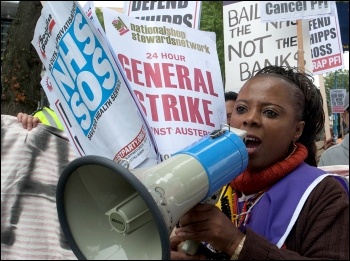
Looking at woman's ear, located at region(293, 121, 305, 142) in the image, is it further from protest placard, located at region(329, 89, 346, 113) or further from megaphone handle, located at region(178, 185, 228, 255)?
protest placard, located at region(329, 89, 346, 113)

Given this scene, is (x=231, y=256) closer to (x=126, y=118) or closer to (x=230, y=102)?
(x=126, y=118)

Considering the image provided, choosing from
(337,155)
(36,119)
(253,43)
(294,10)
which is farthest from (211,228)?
(294,10)

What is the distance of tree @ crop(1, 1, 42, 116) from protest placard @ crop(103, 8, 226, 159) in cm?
292

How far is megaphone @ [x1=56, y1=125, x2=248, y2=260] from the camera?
1.20m

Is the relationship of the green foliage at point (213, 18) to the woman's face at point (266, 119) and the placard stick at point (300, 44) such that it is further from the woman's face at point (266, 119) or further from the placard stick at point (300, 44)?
the woman's face at point (266, 119)

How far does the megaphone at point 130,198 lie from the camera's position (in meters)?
1.20

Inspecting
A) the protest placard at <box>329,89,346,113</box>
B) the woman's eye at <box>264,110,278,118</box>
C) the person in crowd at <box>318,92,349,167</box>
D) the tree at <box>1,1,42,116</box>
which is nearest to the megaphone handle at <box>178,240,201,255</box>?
the woman's eye at <box>264,110,278,118</box>

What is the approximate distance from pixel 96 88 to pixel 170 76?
32 centimetres

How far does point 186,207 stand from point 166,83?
0.66 meters

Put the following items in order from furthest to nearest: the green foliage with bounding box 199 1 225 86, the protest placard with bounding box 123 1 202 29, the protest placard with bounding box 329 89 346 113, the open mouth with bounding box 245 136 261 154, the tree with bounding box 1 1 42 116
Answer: the green foliage with bounding box 199 1 225 86 < the protest placard with bounding box 329 89 346 113 < the tree with bounding box 1 1 42 116 < the protest placard with bounding box 123 1 202 29 < the open mouth with bounding box 245 136 261 154

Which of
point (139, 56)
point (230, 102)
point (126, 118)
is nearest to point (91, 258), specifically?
point (126, 118)

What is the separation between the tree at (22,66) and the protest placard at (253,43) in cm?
170

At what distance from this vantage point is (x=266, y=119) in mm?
1574

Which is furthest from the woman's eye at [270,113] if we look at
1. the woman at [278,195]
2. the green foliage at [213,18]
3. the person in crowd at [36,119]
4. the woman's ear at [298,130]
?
the green foliage at [213,18]
